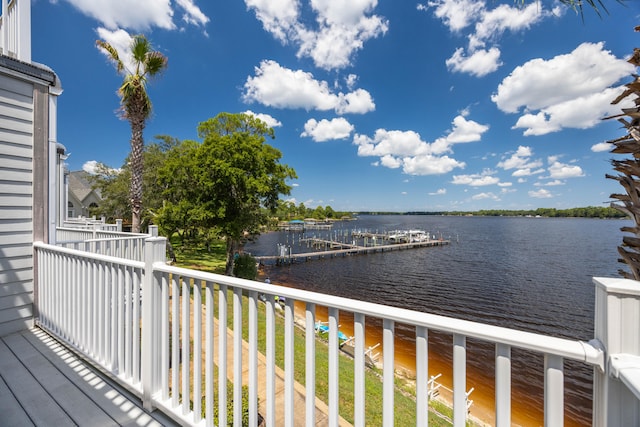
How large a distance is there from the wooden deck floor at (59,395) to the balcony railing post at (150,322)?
7.7 inches

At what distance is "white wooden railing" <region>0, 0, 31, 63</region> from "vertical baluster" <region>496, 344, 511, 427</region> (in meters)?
5.29

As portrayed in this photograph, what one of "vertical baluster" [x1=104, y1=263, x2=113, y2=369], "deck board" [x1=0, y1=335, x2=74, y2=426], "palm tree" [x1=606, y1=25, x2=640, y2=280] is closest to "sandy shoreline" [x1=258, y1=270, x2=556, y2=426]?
"palm tree" [x1=606, y1=25, x2=640, y2=280]

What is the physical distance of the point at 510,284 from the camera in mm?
21438

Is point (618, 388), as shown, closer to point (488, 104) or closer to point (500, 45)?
point (500, 45)

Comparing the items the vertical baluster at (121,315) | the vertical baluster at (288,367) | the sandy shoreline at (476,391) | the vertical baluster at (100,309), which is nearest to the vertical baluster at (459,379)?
the vertical baluster at (288,367)

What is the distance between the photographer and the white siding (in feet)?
9.98

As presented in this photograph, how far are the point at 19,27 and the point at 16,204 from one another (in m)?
2.15

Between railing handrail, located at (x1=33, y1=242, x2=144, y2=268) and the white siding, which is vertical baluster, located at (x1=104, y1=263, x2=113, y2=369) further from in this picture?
the white siding

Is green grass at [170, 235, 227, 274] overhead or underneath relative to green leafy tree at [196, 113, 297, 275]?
underneath

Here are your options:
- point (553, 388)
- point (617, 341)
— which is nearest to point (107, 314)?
point (553, 388)

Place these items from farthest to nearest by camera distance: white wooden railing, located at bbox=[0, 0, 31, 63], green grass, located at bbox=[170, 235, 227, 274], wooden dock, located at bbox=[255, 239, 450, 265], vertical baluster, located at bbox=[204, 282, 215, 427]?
wooden dock, located at bbox=[255, 239, 450, 265]
green grass, located at bbox=[170, 235, 227, 274]
white wooden railing, located at bbox=[0, 0, 31, 63]
vertical baluster, located at bbox=[204, 282, 215, 427]

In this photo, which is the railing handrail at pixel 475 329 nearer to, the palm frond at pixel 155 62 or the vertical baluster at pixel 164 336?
the vertical baluster at pixel 164 336

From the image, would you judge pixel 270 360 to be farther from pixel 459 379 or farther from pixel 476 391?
pixel 476 391

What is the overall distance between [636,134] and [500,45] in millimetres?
26142
